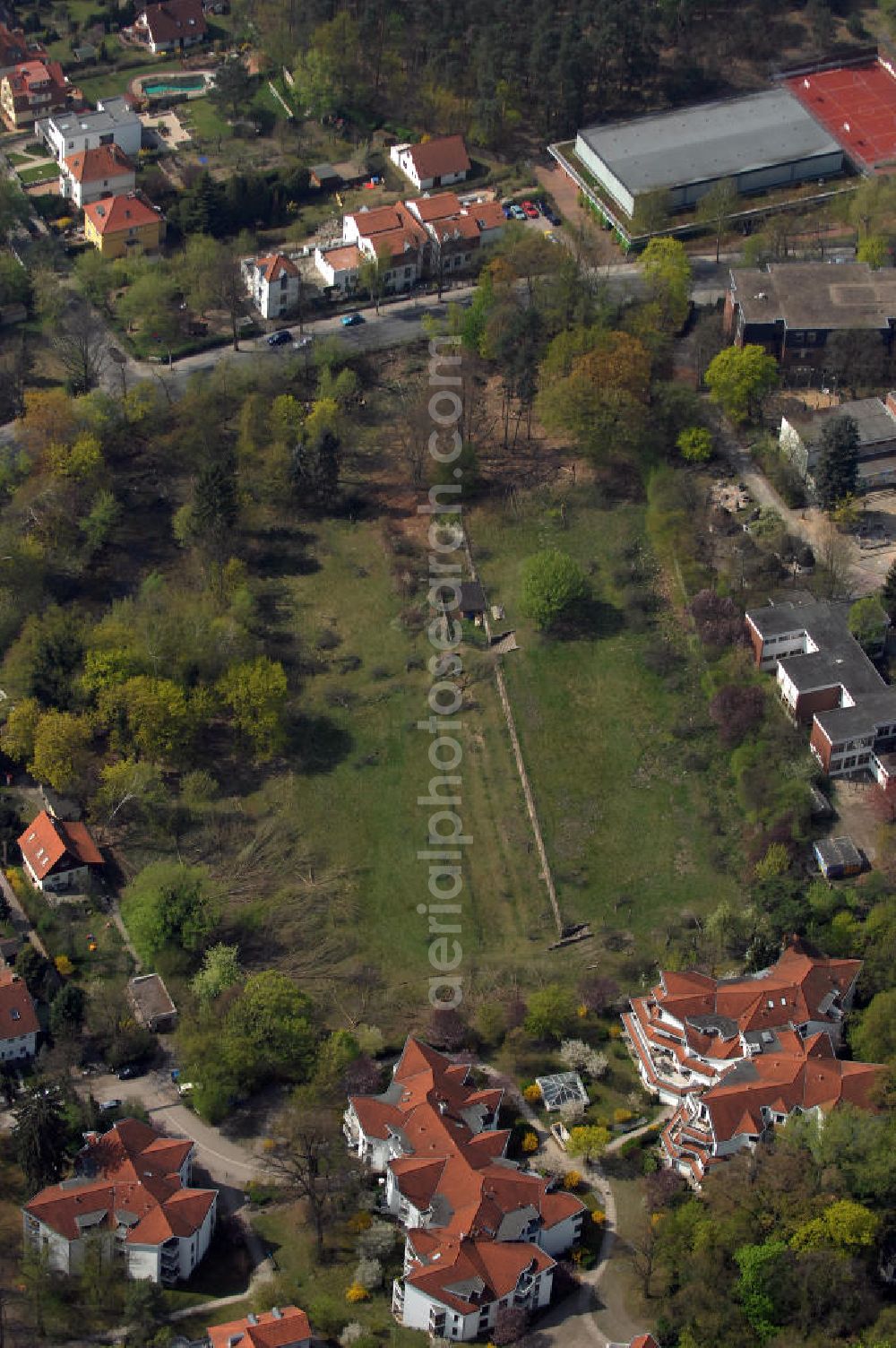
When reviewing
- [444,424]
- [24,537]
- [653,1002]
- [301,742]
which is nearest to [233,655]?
[301,742]

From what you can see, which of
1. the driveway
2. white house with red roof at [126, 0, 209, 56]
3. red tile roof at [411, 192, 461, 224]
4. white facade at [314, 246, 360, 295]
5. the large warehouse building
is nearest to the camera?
the driveway

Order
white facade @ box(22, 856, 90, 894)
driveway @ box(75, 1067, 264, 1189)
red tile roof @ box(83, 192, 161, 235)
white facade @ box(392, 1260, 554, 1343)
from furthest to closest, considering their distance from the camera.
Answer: red tile roof @ box(83, 192, 161, 235) → white facade @ box(22, 856, 90, 894) → driveway @ box(75, 1067, 264, 1189) → white facade @ box(392, 1260, 554, 1343)

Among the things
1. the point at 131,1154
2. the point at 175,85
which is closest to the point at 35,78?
the point at 175,85

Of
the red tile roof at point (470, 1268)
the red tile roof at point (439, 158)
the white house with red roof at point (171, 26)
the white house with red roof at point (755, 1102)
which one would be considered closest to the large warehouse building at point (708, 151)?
the red tile roof at point (439, 158)

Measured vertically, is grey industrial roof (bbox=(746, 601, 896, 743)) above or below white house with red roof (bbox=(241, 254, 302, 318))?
below

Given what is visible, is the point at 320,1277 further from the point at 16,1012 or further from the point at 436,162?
the point at 436,162

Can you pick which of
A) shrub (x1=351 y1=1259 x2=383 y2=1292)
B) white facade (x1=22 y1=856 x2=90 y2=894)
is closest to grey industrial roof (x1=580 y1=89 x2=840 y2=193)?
white facade (x1=22 y1=856 x2=90 y2=894)

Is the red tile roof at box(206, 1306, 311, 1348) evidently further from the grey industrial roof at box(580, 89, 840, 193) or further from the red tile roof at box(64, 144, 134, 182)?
the red tile roof at box(64, 144, 134, 182)
